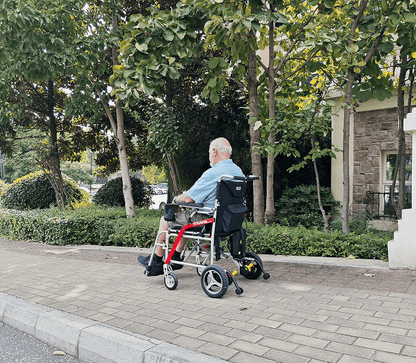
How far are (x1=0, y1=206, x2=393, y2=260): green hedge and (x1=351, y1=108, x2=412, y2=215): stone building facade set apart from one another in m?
2.74

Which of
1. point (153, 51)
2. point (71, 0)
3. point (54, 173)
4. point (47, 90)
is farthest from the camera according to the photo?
point (47, 90)

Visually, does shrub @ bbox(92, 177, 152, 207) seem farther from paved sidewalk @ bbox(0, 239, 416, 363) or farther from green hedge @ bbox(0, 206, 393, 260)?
paved sidewalk @ bbox(0, 239, 416, 363)

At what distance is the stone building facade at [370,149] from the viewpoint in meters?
9.45

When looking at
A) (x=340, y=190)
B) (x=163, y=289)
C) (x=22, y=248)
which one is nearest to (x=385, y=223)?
(x=340, y=190)

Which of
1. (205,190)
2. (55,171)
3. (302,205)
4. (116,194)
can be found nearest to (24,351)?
(205,190)

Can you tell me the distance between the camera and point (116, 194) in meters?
12.7

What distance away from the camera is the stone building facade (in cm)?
945

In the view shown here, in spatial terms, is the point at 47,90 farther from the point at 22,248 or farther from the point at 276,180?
the point at 276,180

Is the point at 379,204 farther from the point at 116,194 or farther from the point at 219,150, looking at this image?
the point at 116,194

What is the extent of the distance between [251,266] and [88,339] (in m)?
2.11

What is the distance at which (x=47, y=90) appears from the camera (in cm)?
1259

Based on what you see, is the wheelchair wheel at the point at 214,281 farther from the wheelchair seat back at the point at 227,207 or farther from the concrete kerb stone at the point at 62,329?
the concrete kerb stone at the point at 62,329

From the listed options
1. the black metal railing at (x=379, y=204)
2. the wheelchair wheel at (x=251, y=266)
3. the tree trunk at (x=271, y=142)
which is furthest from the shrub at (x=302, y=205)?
the wheelchair wheel at (x=251, y=266)

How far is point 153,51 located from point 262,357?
Result: 477 cm
